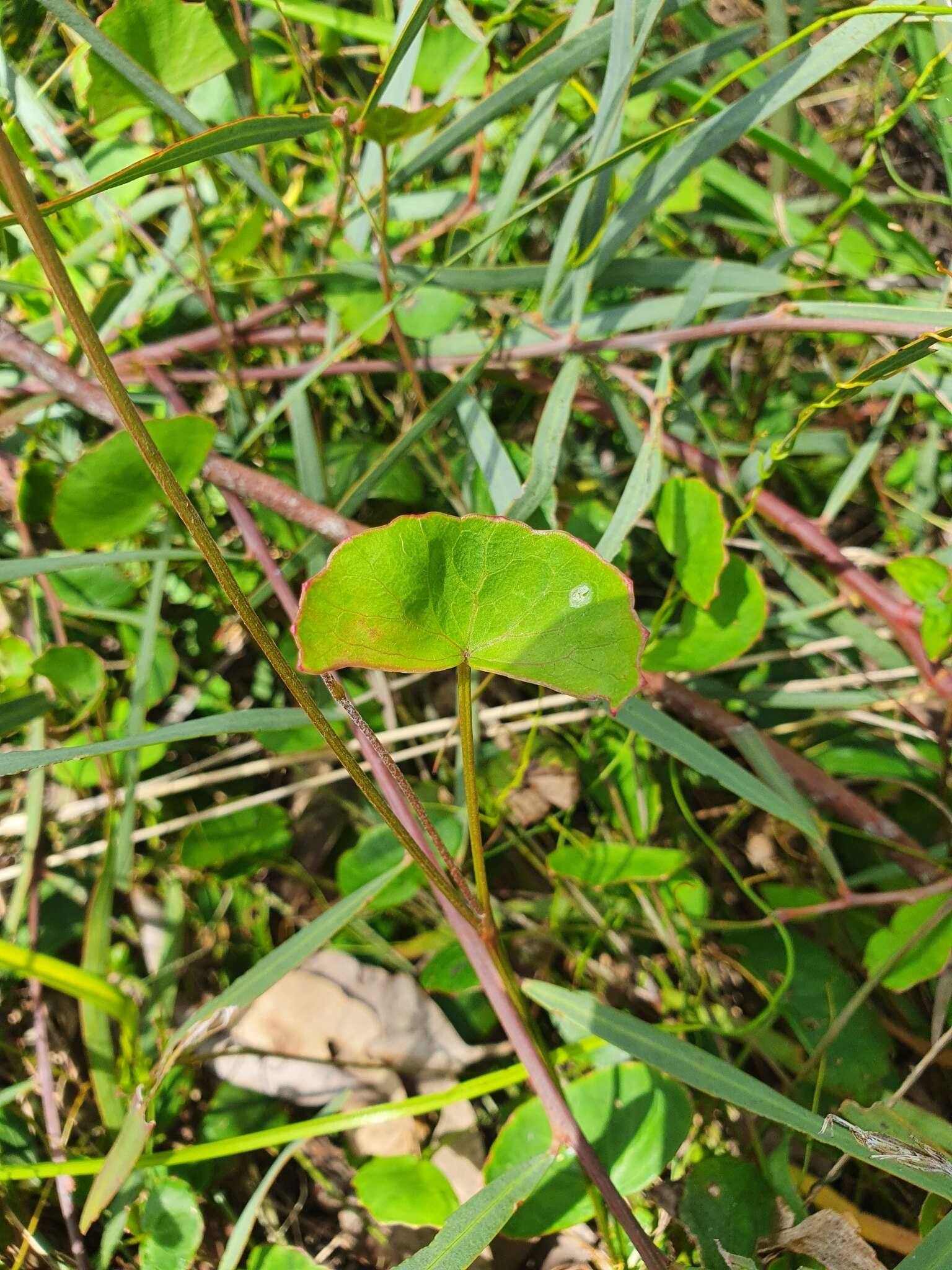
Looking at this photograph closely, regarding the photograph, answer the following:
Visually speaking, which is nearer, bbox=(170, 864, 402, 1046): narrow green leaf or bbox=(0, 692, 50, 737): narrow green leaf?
bbox=(170, 864, 402, 1046): narrow green leaf

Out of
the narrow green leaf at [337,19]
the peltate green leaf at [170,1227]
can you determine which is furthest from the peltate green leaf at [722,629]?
the narrow green leaf at [337,19]

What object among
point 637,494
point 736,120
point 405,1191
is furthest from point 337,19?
point 405,1191

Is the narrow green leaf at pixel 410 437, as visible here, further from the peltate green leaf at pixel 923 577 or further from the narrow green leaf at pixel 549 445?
the peltate green leaf at pixel 923 577

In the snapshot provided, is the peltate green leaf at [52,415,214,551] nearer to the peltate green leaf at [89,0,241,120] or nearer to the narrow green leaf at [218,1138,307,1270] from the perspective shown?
the peltate green leaf at [89,0,241,120]

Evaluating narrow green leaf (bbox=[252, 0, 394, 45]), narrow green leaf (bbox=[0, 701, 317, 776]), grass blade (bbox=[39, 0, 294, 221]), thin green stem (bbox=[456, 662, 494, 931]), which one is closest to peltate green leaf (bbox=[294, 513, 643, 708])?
thin green stem (bbox=[456, 662, 494, 931])

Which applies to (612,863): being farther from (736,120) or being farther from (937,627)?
(736,120)

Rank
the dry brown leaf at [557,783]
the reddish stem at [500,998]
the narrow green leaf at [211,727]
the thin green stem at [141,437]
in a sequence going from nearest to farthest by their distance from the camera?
the thin green stem at [141,437] → the reddish stem at [500,998] → the narrow green leaf at [211,727] → the dry brown leaf at [557,783]

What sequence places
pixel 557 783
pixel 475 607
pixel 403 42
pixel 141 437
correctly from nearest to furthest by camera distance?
1. pixel 141 437
2. pixel 475 607
3. pixel 403 42
4. pixel 557 783
